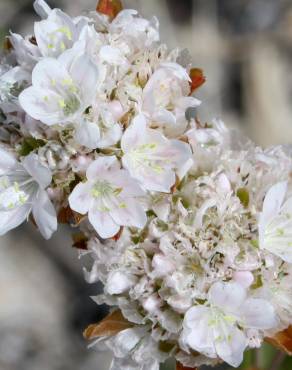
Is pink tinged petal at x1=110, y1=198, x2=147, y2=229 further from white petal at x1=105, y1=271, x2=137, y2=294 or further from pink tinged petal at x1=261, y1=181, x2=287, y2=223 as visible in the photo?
pink tinged petal at x1=261, y1=181, x2=287, y2=223

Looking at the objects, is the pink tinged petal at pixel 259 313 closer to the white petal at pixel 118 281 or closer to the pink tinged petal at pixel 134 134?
the white petal at pixel 118 281

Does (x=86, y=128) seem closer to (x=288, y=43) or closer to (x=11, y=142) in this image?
(x=11, y=142)

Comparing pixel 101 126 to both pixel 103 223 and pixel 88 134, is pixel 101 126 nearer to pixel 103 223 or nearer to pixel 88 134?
pixel 88 134

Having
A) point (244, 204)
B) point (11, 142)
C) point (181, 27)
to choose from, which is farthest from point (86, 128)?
point (181, 27)

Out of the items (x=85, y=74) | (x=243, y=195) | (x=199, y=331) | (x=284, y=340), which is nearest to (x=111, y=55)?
(x=85, y=74)

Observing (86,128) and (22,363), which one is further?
(22,363)

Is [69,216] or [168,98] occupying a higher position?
[168,98]

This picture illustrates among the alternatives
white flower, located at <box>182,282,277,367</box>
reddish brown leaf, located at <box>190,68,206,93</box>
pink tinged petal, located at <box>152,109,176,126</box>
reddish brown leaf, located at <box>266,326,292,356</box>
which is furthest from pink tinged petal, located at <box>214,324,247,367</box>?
reddish brown leaf, located at <box>190,68,206,93</box>
